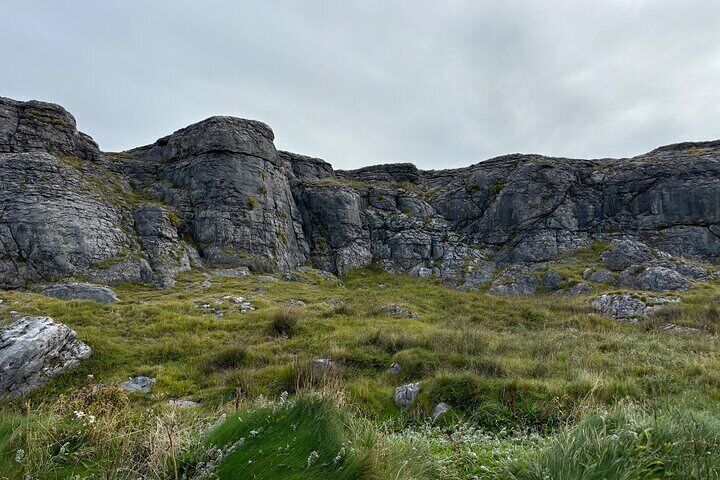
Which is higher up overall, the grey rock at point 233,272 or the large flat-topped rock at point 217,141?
the large flat-topped rock at point 217,141

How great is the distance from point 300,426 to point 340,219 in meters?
43.7

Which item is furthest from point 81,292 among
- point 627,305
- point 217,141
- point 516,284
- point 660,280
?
point 660,280

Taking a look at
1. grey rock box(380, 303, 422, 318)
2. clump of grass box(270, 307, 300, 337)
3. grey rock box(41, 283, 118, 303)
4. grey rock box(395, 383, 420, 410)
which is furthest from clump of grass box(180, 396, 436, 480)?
grey rock box(41, 283, 118, 303)

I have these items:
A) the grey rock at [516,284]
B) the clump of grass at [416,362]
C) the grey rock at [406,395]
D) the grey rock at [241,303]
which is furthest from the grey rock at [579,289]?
the grey rock at [406,395]

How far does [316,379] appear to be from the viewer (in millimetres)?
9398

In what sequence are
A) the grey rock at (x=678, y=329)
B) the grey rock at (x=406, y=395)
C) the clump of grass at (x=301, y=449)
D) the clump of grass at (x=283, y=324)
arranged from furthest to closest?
the clump of grass at (x=283, y=324)
the grey rock at (x=678, y=329)
the grey rock at (x=406, y=395)
the clump of grass at (x=301, y=449)

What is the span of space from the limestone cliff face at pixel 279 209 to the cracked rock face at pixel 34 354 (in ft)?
65.1

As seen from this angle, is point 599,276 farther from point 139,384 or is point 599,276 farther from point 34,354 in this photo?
point 34,354

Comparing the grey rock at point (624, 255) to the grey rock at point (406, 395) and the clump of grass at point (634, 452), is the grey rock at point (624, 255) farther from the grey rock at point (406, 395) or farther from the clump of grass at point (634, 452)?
the clump of grass at point (634, 452)

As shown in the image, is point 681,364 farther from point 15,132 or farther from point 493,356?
point 15,132

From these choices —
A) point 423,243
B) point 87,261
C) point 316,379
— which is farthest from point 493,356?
point 423,243

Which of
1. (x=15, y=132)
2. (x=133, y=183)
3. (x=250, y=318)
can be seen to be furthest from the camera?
(x=133, y=183)

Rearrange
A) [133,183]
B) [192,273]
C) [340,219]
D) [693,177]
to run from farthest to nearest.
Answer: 1. [340,219]
2. [693,177]
3. [133,183]
4. [192,273]

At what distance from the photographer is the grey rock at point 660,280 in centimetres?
2689
